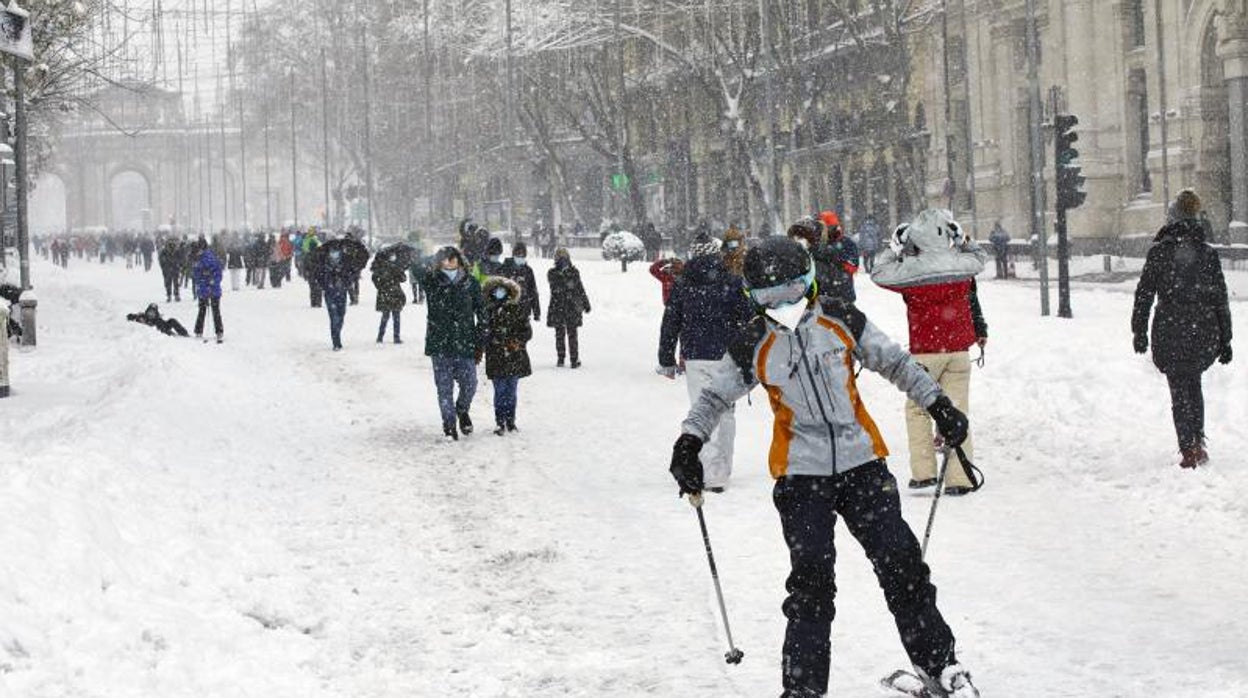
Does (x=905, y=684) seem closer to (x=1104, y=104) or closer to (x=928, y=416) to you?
(x=928, y=416)

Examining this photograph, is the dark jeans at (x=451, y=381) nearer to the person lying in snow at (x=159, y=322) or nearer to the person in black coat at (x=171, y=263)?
the person lying in snow at (x=159, y=322)

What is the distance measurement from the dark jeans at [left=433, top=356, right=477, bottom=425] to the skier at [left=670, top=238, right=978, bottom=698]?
7898 millimetres

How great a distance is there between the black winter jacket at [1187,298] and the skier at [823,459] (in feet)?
16.6

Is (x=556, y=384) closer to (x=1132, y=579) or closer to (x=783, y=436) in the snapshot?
(x=1132, y=579)

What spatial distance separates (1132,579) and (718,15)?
40004 mm

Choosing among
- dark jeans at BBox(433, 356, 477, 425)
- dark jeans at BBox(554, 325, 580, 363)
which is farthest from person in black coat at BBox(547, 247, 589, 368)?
dark jeans at BBox(433, 356, 477, 425)

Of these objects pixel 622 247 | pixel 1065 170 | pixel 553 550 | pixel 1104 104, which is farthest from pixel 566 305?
pixel 1104 104

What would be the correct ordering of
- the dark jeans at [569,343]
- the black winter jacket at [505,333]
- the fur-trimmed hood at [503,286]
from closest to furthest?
the black winter jacket at [505,333], the fur-trimmed hood at [503,286], the dark jeans at [569,343]

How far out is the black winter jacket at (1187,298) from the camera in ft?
32.2

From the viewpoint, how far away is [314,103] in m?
81.2

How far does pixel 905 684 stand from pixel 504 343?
807 cm

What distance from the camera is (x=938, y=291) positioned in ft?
30.8

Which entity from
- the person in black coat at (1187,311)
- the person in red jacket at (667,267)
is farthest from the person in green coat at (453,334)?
the person in black coat at (1187,311)

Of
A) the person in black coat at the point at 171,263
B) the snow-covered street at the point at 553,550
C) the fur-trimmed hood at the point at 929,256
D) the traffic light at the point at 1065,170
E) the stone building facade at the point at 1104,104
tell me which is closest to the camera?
the snow-covered street at the point at 553,550
